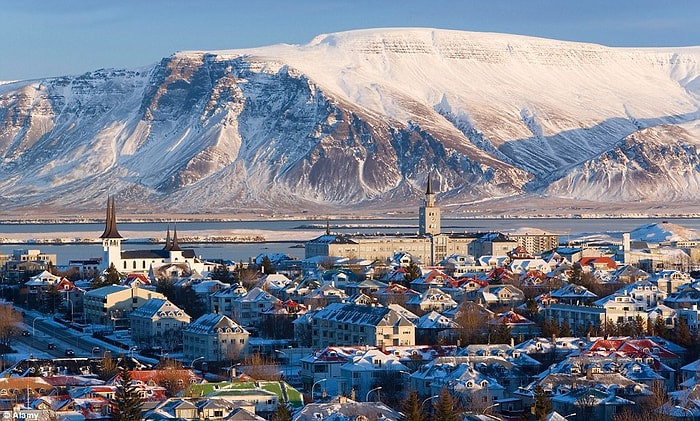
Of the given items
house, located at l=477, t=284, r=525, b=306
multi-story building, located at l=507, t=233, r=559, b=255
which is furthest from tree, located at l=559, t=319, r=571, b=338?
multi-story building, located at l=507, t=233, r=559, b=255

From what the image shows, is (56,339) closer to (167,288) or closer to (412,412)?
(167,288)

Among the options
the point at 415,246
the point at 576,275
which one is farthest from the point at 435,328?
the point at 415,246

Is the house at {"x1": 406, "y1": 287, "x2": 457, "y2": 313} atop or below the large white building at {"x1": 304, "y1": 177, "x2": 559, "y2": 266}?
below

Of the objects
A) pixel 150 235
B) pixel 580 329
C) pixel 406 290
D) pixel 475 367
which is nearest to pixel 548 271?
pixel 406 290

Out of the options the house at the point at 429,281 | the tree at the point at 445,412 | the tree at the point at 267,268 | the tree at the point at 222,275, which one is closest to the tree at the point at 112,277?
the tree at the point at 222,275

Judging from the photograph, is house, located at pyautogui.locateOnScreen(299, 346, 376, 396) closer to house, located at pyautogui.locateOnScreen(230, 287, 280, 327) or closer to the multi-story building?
house, located at pyautogui.locateOnScreen(230, 287, 280, 327)
